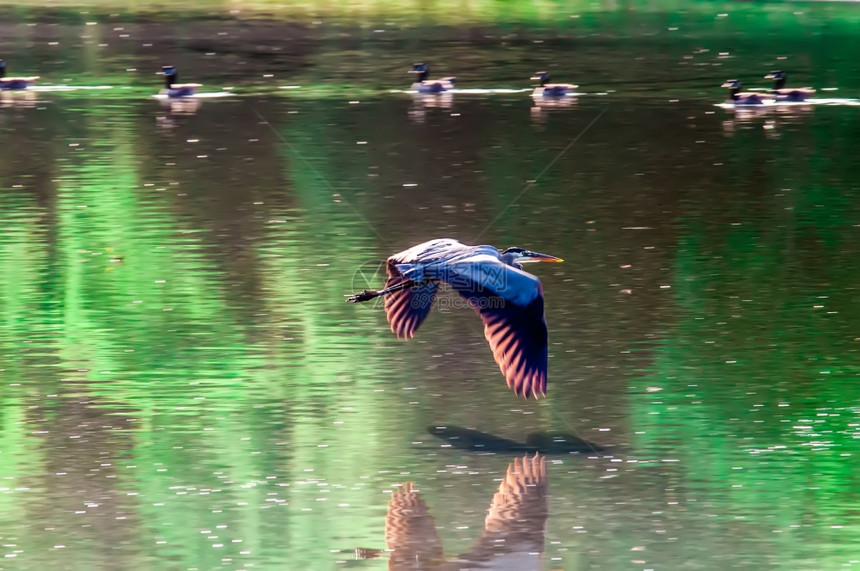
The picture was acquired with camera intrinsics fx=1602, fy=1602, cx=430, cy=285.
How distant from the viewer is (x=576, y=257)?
12.1 m

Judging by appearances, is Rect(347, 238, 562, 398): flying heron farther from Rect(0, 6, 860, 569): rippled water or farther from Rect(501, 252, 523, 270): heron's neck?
Rect(0, 6, 860, 569): rippled water

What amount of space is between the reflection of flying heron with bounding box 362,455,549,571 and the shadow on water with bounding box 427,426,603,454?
265mm

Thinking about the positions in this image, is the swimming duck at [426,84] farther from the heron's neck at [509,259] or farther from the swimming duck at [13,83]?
the heron's neck at [509,259]

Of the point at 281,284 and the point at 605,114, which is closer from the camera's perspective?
the point at 281,284

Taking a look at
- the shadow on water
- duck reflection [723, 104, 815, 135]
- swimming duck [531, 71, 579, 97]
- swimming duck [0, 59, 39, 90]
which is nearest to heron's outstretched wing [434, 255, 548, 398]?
the shadow on water

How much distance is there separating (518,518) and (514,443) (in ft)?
3.11

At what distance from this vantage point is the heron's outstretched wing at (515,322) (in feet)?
25.7

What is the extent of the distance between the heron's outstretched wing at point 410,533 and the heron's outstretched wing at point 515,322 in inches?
32.0

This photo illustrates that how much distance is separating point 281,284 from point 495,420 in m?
3.26

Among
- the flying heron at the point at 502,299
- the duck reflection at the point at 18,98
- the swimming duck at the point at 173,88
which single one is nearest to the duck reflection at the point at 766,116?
the swimming duck at the point at 173,88

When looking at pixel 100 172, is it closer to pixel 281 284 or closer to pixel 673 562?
pixel 281 284

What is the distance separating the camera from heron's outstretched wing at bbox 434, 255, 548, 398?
309 inches

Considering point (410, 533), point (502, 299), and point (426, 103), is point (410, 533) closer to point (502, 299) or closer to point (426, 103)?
point (502, 299)

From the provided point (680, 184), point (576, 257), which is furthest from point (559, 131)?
point (576, 257)
